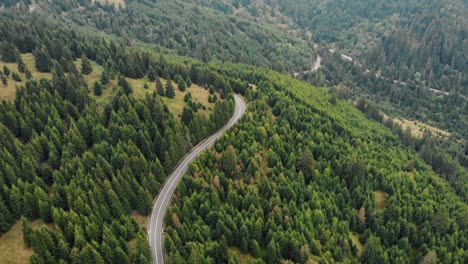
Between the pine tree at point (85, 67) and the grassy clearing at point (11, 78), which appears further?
the pine tree at point (85, 67)

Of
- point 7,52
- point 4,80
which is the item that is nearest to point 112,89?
point 4,80

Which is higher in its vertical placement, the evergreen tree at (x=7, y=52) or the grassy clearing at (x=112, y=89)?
the evergreen tree at (x=7, y=52)

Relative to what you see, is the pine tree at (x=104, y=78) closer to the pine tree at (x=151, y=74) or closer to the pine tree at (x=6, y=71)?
the pine tree at (x=151, y=74)

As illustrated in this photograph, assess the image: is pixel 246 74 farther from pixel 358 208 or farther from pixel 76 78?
pixel 358 208

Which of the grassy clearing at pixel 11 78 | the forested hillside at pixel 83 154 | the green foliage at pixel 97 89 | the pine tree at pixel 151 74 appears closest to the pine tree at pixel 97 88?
the green foliage at pixel 97 89

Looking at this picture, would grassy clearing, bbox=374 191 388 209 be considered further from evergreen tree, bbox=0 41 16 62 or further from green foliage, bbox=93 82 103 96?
evergreen tree, bbox=0 41 16 62

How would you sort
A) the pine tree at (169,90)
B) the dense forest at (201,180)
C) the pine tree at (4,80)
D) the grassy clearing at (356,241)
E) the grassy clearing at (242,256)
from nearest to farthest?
the dense forest at (201,180) < the grassy clearing at (242,256) < the grassy clearing at (356,241) < the pine tree at (4,80) < the pine tree at (169,90)

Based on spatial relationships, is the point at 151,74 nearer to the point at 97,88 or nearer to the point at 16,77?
the point at 97,88

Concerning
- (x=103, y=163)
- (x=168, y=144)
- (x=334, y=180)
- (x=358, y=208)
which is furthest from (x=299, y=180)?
(x=103, y=163)
